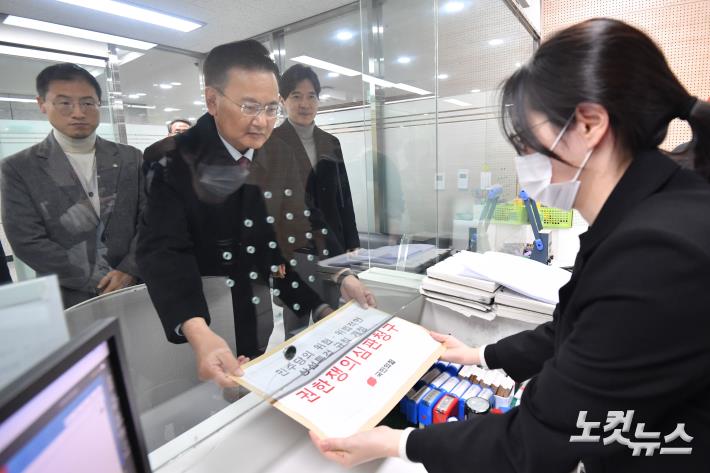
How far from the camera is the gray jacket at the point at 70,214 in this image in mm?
461

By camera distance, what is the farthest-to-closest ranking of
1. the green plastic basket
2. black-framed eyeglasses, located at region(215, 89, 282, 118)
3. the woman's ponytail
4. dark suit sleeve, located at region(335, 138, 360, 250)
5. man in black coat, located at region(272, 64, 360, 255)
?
1. the green plastic basket
2. dark suit sleeve, located at region(335, 138, 360, 250)
3. man in black coat, located at region(272, 64, 360, 255)
4. black-framed eyeglasses, located at region(215, 89, 282, 118)
5. the woman's ponytail

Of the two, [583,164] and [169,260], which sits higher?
[583,164]

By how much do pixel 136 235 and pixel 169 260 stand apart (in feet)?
0.25

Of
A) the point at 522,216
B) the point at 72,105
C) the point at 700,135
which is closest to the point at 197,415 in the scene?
the point at 72,105

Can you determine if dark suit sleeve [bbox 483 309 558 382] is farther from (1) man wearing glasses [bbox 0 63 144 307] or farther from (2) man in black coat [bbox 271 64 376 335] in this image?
(1) man wearing glasses [bbox 0 63 144 307]

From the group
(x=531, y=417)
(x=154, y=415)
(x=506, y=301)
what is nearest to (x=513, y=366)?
(x=506, y=301)

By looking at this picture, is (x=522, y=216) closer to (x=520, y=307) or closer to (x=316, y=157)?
(x=520, y=307)

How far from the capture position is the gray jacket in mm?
461

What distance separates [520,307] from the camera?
3.46 ft

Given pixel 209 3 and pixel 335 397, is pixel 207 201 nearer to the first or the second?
pixel 209 3

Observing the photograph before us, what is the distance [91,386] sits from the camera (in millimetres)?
345

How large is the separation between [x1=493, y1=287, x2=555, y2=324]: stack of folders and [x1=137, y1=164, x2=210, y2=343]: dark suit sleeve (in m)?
0.80

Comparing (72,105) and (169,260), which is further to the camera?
(169,260)

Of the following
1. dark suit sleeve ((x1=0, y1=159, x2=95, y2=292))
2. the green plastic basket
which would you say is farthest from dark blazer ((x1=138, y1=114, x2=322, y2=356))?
the green plastic basket
